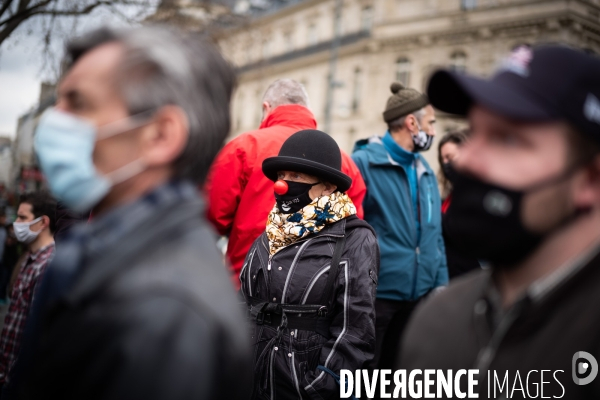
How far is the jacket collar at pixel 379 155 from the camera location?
4957 mm

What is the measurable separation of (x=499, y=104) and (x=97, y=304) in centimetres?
106

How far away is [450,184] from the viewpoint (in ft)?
19.2

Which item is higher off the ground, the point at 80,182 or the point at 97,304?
the point at 80,182

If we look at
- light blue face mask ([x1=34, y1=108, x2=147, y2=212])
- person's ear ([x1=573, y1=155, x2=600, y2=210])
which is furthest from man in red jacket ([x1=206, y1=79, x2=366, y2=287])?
person's ear ([x1=573, y1=155, x2=600, y2=210])

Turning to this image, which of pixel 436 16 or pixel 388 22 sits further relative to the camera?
pixel 388 22

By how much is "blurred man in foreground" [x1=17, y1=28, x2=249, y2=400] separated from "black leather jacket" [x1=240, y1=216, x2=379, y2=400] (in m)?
1.73

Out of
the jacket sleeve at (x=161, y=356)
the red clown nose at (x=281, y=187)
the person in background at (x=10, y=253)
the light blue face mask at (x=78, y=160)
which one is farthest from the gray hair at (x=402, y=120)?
the person in background at (x=10, y=253)

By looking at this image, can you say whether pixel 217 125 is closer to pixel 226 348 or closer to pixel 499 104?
pixel 226 348

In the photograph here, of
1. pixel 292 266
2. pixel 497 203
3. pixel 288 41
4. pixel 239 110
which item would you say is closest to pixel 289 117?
pixel 292 266

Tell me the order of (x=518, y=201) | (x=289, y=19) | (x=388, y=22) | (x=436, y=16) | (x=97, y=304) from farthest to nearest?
(x=289, y=19)
(x=388, y=22)
(x=436, y=16)
(x=518, y=201)
(x=97, y=304)

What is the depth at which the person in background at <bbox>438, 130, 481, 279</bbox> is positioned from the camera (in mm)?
5473

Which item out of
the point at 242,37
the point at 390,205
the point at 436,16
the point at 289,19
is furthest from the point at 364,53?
the point at 390,205

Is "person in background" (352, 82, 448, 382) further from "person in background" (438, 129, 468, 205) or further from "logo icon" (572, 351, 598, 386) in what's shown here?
"logo icon" (572, 351, 598, 386)

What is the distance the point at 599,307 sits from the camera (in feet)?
4.66
